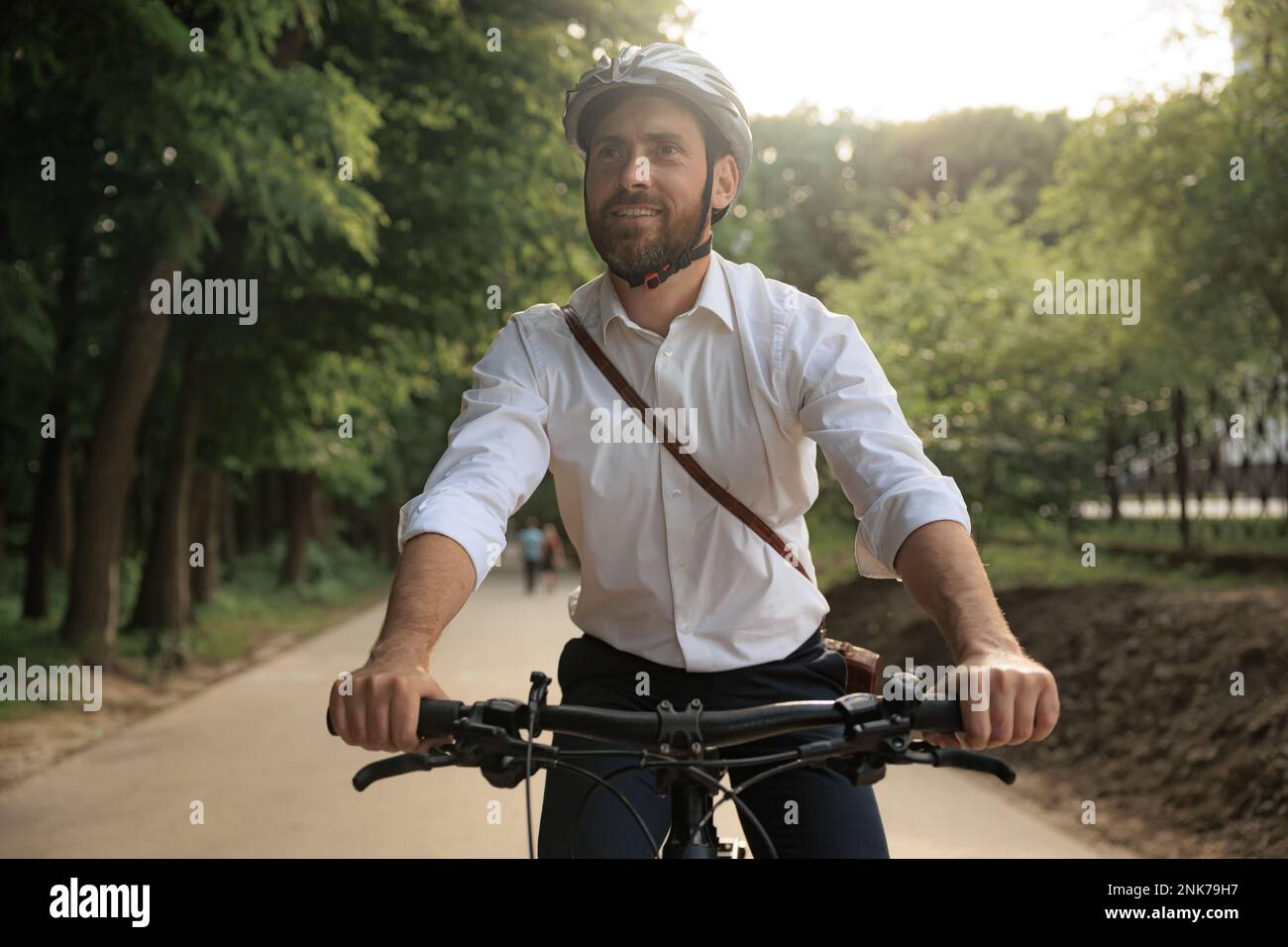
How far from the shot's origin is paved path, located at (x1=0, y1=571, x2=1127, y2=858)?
22.7 ft

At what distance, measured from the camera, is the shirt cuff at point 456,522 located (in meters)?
2.43

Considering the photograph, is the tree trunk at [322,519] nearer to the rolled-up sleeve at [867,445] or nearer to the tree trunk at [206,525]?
the tree trunk at [206,525]

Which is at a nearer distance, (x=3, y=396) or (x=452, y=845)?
(x=452, y=845)

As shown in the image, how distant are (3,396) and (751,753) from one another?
1444 cm

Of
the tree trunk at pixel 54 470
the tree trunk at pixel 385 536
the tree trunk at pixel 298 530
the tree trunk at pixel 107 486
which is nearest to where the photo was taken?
the tree trunk at pixel 107 486

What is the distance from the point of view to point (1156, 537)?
45.6ft

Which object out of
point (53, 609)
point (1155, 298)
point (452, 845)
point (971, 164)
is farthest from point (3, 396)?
point (971, 164)

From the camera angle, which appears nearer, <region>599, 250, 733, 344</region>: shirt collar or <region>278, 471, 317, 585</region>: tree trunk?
<region>599, 250, 733, 344</region>: shirt collar

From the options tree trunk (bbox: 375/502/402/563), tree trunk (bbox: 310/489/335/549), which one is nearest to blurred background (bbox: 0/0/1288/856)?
tree trunk (bbox: 310/489/335/549)

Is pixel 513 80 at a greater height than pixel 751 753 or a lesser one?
greater

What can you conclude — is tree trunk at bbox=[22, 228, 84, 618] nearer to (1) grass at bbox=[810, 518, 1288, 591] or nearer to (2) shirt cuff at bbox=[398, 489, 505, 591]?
(1) grass at bbox=[810, 518, 1288, 591]

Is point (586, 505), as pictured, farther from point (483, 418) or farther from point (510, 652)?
point (510, 652)

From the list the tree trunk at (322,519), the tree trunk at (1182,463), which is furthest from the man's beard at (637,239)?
the tree trunk at (322,519)

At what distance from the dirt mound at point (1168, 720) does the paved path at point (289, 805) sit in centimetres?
44
